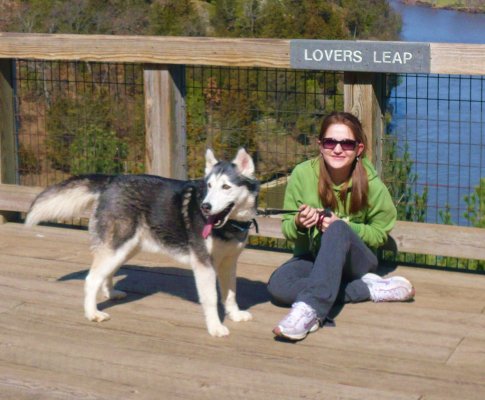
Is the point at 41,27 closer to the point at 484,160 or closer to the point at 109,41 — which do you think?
the point at 109,41

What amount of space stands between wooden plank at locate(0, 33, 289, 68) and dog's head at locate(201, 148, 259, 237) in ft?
4.16

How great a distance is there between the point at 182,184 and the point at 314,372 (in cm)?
125

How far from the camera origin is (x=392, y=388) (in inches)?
153

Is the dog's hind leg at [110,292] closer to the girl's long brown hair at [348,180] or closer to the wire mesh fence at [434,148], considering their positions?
the girl's long brown hair at [348,180]

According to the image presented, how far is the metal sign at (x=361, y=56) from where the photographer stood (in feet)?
17.1

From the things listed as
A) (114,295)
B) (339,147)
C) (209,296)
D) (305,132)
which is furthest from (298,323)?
(305,132)

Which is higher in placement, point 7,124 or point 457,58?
point 457,58

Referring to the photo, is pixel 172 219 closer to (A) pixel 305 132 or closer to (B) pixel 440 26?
(A) pixel 305 132

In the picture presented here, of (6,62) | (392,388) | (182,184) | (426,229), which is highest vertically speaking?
(6,62)

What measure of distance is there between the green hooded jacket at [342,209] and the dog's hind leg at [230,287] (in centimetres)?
35

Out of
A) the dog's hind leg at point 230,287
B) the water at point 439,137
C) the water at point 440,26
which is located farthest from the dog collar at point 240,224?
the water at point 440,26

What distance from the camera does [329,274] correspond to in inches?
179

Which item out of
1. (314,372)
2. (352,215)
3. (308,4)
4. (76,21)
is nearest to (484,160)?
(352,215)

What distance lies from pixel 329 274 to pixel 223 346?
592mm
